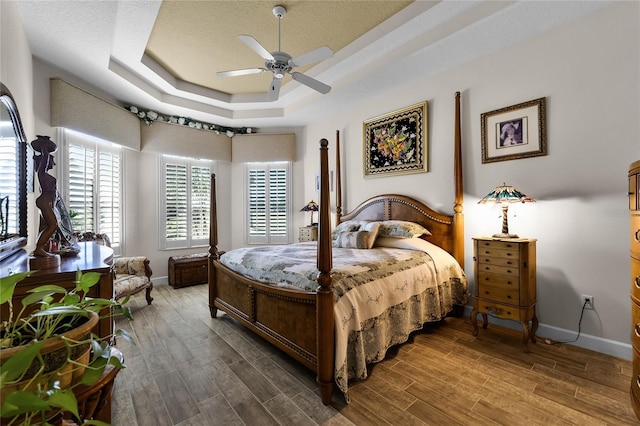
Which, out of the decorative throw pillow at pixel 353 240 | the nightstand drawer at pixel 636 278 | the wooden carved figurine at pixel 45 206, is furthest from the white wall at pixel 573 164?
the wooden carved figurine at pixel 45 206

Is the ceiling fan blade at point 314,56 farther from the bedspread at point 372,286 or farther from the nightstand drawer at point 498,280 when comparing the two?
the nightstand drawer at point 498,280

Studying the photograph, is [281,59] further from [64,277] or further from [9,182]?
[64,277]

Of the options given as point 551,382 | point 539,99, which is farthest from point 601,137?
point 551,382

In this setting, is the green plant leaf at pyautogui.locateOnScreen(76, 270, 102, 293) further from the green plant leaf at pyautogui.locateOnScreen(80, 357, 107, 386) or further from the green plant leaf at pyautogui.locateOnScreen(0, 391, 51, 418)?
the green plant leaf at pyautogui.locateOnScreen(0, 391, 51, 418)

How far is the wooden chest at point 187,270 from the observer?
4547mm

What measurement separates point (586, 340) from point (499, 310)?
75cm

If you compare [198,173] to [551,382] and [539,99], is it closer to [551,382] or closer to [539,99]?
[539,99]

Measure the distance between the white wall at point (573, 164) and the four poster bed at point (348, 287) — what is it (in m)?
0.33

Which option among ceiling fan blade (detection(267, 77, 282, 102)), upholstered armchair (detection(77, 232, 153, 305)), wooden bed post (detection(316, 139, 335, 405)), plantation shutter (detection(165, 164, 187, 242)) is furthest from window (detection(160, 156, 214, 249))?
wooden bed post (detection(316, 139, 335, 405))

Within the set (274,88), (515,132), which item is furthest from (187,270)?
(515,132)

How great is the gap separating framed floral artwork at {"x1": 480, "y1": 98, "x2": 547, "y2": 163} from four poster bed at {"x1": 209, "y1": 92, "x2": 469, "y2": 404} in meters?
0.30

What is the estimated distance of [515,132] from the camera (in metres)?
2.92

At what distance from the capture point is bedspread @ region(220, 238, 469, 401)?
1.93 metres

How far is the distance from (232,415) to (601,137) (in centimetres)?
358
